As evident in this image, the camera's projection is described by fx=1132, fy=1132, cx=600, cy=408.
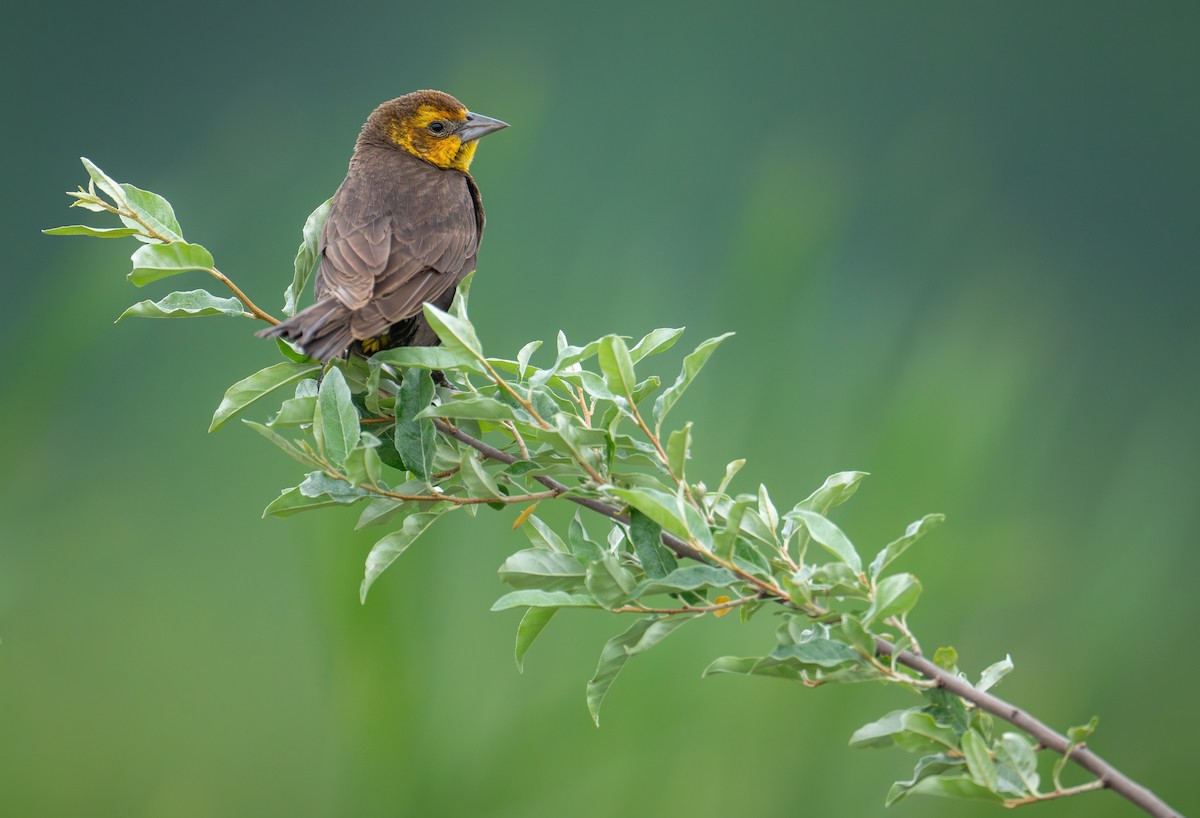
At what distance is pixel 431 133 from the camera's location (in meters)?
2.21

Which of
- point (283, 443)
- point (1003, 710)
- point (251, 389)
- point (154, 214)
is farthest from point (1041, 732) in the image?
point (154, 214)

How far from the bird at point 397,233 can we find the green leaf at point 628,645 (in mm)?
470

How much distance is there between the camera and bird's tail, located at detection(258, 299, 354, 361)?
4.28 feet

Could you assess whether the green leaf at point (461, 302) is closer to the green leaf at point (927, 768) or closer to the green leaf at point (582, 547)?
the green leaf at point (582, 547)

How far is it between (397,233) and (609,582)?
2.82ft

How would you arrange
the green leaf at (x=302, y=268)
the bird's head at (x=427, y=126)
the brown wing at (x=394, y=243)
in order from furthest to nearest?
the bird's head at (x=427, y=126) < the brown wing at (x=394, y=243) < the green leaf at (x=302, y=268)

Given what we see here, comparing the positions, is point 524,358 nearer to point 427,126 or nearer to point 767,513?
point 767,513

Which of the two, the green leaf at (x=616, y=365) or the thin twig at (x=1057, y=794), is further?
the green leaf at (x=616, y=365)

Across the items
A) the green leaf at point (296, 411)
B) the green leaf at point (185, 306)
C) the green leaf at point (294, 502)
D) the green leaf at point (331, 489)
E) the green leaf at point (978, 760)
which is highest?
the green leaf at point (185, 306)

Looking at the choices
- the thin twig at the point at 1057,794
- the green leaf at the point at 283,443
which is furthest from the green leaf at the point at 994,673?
the green leaf at the point at 283,443

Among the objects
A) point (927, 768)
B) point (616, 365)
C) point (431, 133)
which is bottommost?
point (927, 768)

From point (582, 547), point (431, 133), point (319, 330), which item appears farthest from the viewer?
point (431, 133)

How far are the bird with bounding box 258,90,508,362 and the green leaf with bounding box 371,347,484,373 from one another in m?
0.18

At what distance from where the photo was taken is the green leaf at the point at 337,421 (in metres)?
1.14
